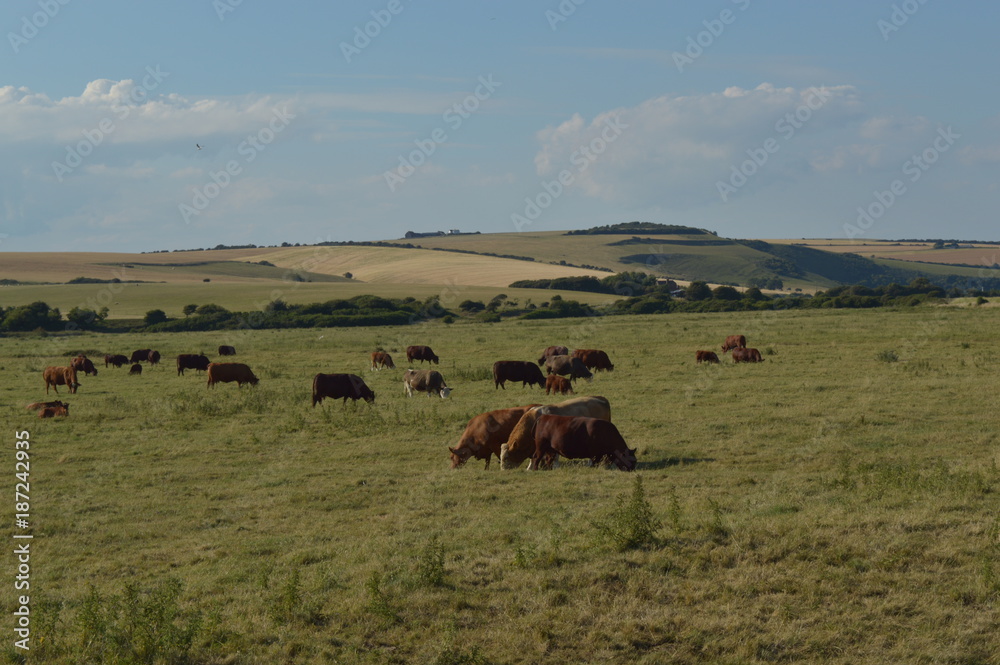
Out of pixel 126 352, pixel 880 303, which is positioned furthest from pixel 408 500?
pixel 880 303

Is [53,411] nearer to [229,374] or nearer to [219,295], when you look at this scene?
[229,374]

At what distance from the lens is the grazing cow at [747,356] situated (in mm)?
31281

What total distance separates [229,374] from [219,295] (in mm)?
72390

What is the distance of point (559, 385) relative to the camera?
2534 cm

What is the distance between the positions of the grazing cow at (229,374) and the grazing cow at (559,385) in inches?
415

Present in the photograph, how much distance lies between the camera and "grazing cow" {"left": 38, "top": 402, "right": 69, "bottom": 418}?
72.0 feet

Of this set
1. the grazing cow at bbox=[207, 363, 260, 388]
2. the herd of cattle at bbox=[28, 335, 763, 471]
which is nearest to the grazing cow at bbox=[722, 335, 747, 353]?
the herd of cattle at bbox=[28, 335, 763, 471]

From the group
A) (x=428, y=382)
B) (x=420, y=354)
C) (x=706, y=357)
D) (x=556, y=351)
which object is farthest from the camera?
(x=420, y=354)

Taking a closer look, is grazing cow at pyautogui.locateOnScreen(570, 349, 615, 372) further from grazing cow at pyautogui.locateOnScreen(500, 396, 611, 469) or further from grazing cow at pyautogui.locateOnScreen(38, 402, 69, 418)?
grazing cow at pyautogui.locateOnScreen(38, 402, 69, 418)

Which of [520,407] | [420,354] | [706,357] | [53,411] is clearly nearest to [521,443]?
[520,407]

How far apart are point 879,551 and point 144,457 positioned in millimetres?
13144

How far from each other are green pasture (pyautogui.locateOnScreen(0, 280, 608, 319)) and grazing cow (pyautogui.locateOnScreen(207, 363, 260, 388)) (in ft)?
181

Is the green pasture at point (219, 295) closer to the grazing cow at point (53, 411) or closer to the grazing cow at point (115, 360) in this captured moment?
the grazing cow at point (115, 360)

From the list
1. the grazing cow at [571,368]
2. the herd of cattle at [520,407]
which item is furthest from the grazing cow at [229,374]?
the grazing cow at [571,368]
